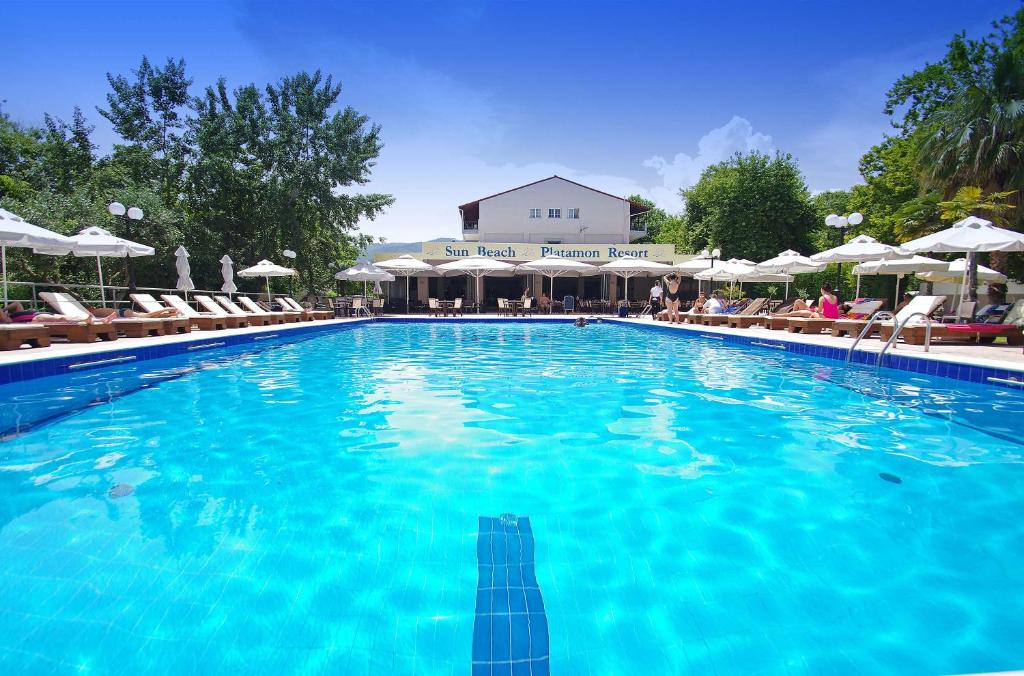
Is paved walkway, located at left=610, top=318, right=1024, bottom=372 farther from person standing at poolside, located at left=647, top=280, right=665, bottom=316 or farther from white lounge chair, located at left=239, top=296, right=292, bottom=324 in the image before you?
white lounge chair, located at left=239, top=296, right=292, bottom=324

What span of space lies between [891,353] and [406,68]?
51.3ft

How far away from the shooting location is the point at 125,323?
10.2m

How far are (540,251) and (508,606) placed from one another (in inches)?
942

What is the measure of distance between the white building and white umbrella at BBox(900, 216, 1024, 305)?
21.1 m

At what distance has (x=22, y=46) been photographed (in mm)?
19953

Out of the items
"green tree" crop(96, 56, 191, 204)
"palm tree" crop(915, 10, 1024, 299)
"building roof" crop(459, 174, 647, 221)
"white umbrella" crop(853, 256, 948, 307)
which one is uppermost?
"green tree" crop(96, 56, 191, 204)

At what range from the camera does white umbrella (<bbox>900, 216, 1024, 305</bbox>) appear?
9.28m

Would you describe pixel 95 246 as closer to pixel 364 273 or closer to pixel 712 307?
pixel 364 273

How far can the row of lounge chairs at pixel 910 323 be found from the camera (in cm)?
952

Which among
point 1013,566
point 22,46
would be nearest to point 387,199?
point 22,46

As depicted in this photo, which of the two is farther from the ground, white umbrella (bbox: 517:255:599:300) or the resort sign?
the resort sign

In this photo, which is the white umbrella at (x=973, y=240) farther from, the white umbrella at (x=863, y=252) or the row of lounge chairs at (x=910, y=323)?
the white umbrella at (x=863, y=252)

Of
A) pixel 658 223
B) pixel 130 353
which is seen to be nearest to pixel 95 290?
pixel 130 353

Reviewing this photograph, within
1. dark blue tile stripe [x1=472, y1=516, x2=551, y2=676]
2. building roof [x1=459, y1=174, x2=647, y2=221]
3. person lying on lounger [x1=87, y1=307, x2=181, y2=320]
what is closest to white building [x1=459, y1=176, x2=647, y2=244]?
building roof [x1=459, y1=174, x2=647, y2=221]
